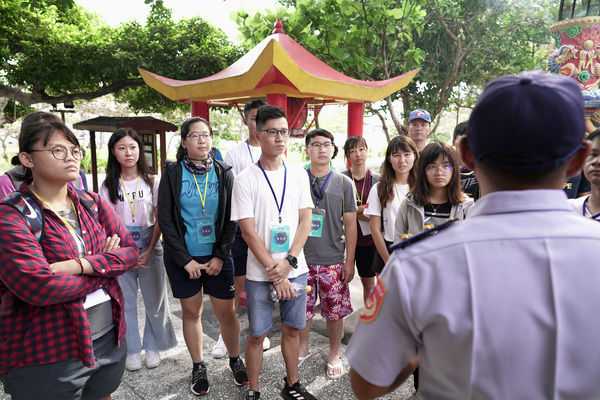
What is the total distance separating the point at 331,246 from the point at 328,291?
0.33 meters

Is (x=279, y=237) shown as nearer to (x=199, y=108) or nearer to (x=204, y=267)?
(x=204, y=267)

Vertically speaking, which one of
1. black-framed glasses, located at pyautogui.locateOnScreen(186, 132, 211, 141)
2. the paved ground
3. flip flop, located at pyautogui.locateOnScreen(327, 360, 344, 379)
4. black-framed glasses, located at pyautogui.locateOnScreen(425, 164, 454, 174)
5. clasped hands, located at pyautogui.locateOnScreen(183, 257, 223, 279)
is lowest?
the paved ground

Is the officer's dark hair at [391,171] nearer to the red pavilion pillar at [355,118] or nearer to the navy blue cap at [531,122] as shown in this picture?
the navy blue cap at [531,122]

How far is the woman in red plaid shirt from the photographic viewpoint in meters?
1.49

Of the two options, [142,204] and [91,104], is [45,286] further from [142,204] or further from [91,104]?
[91,104]

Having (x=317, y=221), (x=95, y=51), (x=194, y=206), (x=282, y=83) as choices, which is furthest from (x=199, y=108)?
(x=317, y=221)

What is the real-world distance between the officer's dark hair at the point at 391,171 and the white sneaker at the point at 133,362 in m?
2.10

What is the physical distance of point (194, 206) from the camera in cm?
251

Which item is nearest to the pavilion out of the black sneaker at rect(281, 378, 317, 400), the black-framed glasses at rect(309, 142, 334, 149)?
the black-framed glasses at rect(309, 142, 334, 149)

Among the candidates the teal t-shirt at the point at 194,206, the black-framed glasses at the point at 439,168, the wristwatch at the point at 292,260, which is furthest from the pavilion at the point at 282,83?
the wristwatch at the point at 292,260

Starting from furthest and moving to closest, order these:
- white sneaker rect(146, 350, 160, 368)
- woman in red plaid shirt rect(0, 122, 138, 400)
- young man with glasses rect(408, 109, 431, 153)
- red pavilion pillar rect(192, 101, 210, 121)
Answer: red pavilion pillar rect(192, 101, 210, 121) → young man with glasses rect(408, 109, 431, 153) → white sneaker rect(146, 350, 160, 368) → woman in red plaid shirt rect(0, 122, 138, 400)

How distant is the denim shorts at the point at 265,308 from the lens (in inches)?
88.4

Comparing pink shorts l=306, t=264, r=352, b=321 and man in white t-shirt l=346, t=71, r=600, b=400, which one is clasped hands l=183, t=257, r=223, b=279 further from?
man in white t-shirt l=346, t=71, r=600, b=400

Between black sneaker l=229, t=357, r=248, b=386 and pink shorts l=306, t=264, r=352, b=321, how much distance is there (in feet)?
1.86
